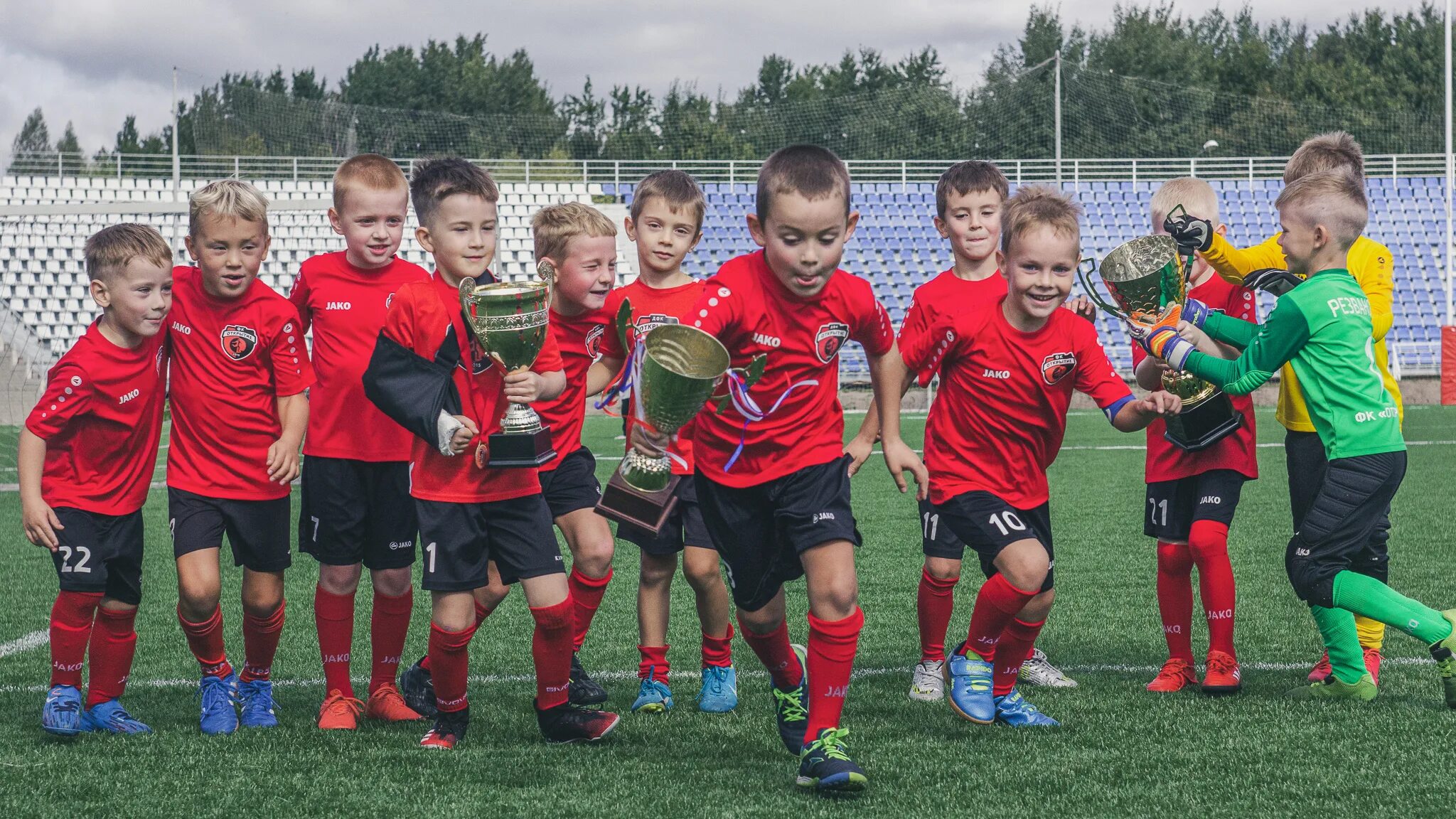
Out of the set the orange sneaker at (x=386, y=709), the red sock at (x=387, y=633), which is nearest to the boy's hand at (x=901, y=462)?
the red sock at (x=387, y=633)

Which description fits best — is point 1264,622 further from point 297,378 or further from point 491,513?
point 297,378

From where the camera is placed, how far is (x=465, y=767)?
3.53m

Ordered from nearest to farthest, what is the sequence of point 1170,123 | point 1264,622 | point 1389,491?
point 1389,491, point 1264,622, point 1170,123

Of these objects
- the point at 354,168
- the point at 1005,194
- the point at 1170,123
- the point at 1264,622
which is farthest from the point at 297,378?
the point at 1170,123

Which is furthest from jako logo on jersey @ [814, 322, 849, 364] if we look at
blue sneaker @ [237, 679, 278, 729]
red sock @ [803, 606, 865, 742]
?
blue sneaker @ [237, 679, 278, 729]

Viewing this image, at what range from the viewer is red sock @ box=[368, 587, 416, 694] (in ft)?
13.9

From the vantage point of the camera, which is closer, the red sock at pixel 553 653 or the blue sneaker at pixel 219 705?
the red sock at pixel 553 653

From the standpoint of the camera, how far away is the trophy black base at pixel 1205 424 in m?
4.32

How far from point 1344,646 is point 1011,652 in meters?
Answer: 1.06

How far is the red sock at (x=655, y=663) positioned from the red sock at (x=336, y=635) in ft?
3.11

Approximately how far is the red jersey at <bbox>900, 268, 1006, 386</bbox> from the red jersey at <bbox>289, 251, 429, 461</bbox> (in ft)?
5.27

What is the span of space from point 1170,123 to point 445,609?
41.8 metres

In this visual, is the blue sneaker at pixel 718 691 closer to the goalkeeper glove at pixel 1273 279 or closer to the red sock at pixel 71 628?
the red sock at pixel 71 628

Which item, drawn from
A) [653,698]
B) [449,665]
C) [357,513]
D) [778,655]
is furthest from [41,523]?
[778,655]
